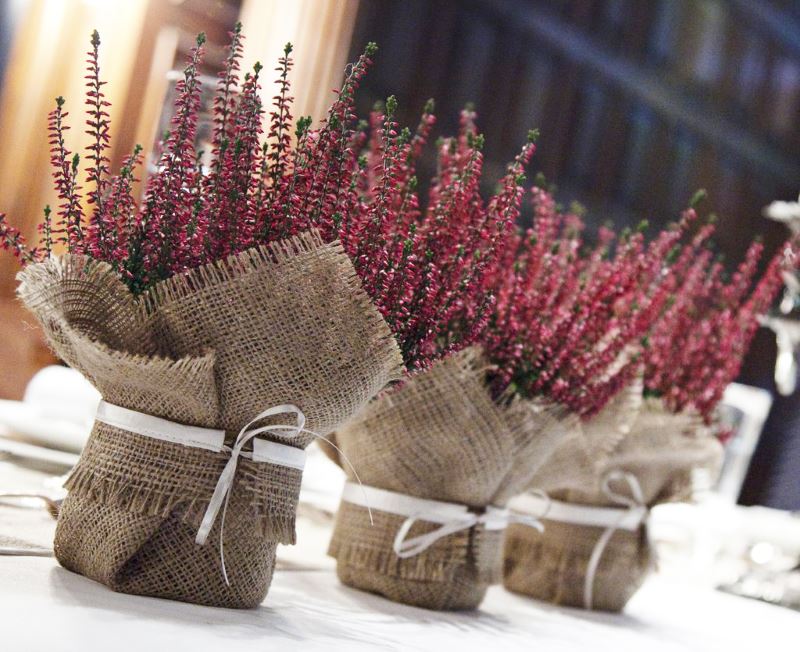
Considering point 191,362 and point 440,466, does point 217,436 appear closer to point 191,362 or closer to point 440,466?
point 191,362

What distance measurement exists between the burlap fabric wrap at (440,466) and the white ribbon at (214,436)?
261 millimetres

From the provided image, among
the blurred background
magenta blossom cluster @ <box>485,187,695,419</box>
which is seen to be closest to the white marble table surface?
magenta blossom cluster @ <box>485,187,695,419</box>

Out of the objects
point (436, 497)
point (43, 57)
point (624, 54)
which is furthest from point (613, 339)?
point (624, 54)

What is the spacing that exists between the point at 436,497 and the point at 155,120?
30.1 inches

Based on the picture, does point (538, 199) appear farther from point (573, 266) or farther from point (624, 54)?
point (624, 54)

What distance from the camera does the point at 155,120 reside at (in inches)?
61.9

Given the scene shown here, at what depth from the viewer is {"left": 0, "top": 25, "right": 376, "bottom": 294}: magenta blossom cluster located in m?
0.83

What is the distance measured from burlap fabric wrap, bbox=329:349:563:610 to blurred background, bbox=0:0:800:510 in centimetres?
68

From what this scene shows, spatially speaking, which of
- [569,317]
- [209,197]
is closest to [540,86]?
[569,317]

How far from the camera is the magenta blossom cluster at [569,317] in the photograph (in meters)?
1.10

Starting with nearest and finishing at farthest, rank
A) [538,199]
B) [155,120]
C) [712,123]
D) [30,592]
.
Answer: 1. [30,592]
2. [538,199]
3. [155,120]
4. [712,123]

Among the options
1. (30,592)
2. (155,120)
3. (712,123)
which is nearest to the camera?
(30,592)

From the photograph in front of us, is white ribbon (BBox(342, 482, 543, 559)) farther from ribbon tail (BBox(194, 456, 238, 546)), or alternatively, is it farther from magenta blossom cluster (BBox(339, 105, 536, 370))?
ribbon tail (BBox(194, 456, 238, 546))

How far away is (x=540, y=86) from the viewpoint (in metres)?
3.24
